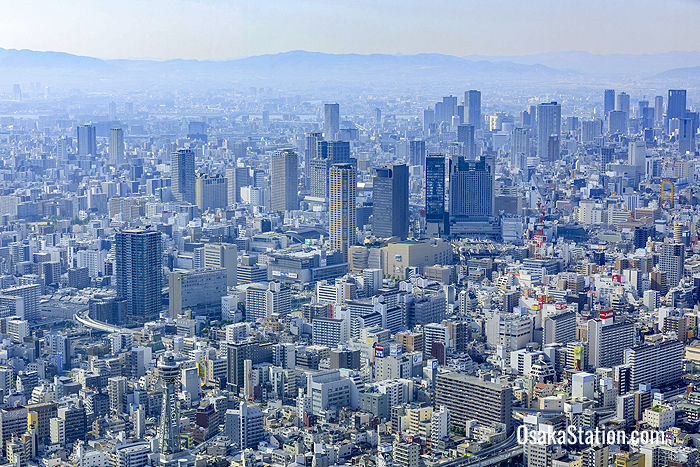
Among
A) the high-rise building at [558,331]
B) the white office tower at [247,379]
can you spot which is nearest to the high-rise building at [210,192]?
the high-rise building at [558,331]

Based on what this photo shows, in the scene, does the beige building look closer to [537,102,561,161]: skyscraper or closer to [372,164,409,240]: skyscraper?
[372,164,409,240]: skyscraper

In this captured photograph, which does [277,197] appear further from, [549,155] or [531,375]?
[531,375]

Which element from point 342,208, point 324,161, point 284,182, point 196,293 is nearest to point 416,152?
point 324,161

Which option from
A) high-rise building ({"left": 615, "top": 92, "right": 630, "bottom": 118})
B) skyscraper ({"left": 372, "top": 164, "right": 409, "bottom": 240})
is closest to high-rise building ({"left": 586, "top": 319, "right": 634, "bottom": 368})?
skyscraper ({"left": 372, "top": 164, "right": 409, "bottom": 240})

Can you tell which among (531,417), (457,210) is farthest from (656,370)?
(457,210)

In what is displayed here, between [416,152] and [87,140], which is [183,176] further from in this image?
[87,140]
